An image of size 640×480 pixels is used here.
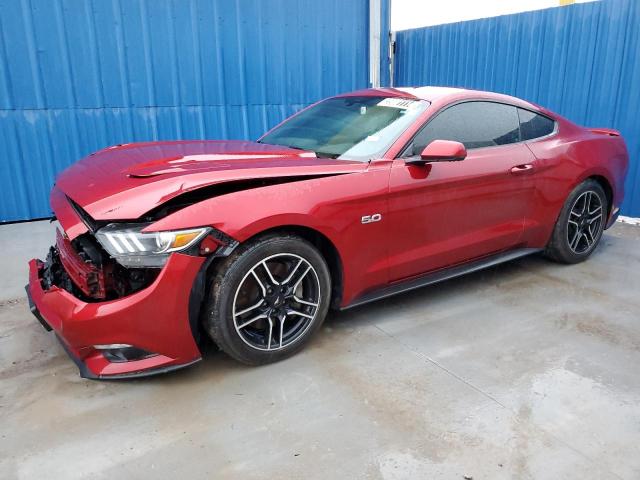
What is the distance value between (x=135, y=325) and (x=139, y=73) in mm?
4674

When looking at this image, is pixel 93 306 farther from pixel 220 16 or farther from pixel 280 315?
pixel 220 16

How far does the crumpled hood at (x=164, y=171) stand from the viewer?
2.46 m

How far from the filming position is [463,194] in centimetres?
350

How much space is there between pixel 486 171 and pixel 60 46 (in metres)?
4.92

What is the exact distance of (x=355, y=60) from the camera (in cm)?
800

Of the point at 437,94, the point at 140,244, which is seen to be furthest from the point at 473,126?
the point at 140,244

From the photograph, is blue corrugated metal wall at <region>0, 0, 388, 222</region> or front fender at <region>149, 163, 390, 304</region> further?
blue corrugated metal wall at <region>0, 0, 388, 222</region>

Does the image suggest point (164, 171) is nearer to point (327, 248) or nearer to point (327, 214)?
point (327, 214)

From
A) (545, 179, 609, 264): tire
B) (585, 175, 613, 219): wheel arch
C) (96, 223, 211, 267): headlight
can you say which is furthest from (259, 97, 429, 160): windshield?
(585, 175, 613, 219): wheel arch

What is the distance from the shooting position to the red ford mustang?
8.08 ft

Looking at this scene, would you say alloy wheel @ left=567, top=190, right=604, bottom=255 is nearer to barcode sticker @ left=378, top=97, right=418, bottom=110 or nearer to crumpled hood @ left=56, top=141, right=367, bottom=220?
barcode sticker @ left=378, top=97, right=418, bottom=110

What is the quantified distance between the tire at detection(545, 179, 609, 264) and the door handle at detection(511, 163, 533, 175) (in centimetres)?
64

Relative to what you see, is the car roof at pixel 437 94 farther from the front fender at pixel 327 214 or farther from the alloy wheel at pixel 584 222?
the alloy wheel at pixel 584 222

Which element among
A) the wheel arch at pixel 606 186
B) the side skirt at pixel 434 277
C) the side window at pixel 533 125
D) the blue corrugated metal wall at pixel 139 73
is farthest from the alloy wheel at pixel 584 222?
the blue corrugated metal wall at pixel 139 73
